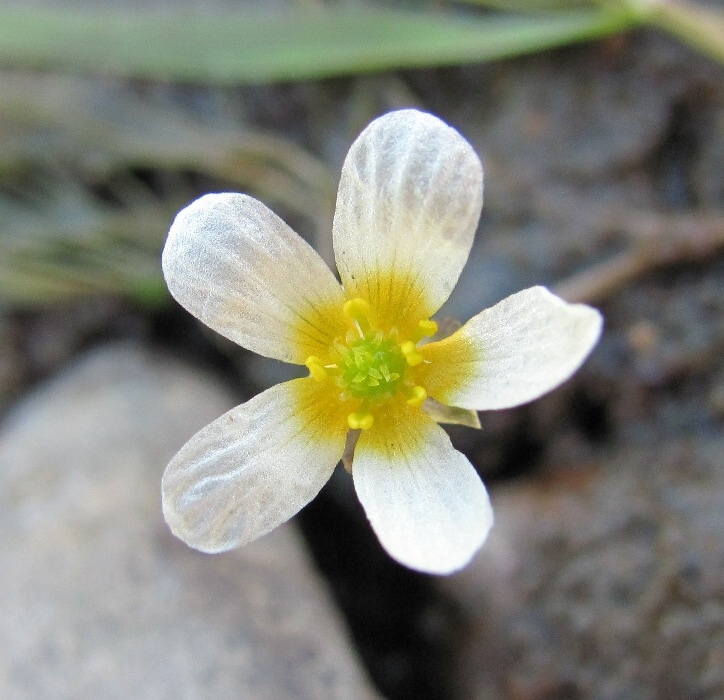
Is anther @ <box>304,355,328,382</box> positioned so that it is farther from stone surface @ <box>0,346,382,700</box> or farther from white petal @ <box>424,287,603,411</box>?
stone surface @ <box>0,346,382,700</box>

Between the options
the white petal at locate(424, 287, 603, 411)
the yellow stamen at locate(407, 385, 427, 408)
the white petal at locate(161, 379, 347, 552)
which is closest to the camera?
the white petal at locate(424, 287, 603, 411)

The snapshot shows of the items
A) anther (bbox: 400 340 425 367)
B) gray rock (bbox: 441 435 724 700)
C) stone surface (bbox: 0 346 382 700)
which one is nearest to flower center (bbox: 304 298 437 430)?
anther (bbox: 400 340 425 367)

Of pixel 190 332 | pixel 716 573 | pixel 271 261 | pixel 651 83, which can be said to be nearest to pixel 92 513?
pixel 190 332

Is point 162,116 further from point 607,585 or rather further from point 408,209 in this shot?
point 607,585

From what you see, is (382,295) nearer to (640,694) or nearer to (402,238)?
(402,238)

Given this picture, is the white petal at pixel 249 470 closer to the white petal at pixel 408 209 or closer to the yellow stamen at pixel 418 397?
the yellow stamen at pixel 418 397
